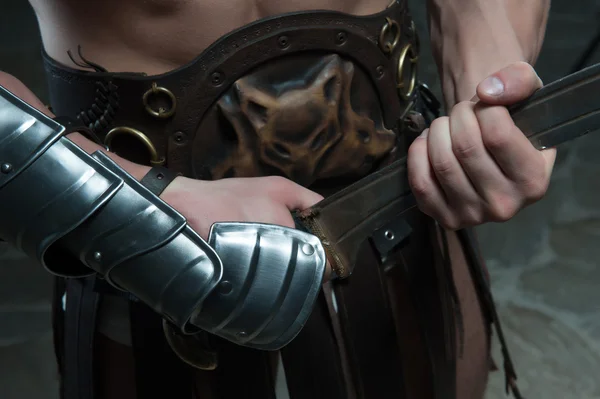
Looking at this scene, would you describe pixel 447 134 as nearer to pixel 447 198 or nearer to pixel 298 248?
pixel 447 198

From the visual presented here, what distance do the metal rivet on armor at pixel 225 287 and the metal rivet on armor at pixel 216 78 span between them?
190 mm

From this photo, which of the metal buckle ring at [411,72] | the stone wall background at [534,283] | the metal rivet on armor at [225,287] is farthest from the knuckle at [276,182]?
the stone wall background at [534,283]

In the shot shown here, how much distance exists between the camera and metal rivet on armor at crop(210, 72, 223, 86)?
1.95 feet

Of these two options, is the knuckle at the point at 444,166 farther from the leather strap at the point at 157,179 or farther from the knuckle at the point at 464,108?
the leather strap at the point at 157,179

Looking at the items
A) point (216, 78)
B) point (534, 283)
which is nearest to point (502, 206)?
point (216, 78)

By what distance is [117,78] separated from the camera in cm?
60

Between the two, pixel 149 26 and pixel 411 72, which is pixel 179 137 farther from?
pixel 411 72

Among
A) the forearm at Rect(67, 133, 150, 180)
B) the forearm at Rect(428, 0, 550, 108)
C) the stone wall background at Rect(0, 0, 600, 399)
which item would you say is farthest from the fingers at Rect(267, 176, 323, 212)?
the stone wall background at Rect(0, 0, 600, 399)

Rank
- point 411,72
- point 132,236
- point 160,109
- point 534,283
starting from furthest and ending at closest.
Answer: point 534,283 → point 411,72 → point 160,109 → point 132,236

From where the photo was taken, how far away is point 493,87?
0.53 metres

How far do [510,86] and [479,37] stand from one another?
0.19 meters

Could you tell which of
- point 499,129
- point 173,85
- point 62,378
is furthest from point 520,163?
point 62,378

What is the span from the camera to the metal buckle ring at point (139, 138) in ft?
2.00

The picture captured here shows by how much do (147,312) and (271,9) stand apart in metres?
0.31
